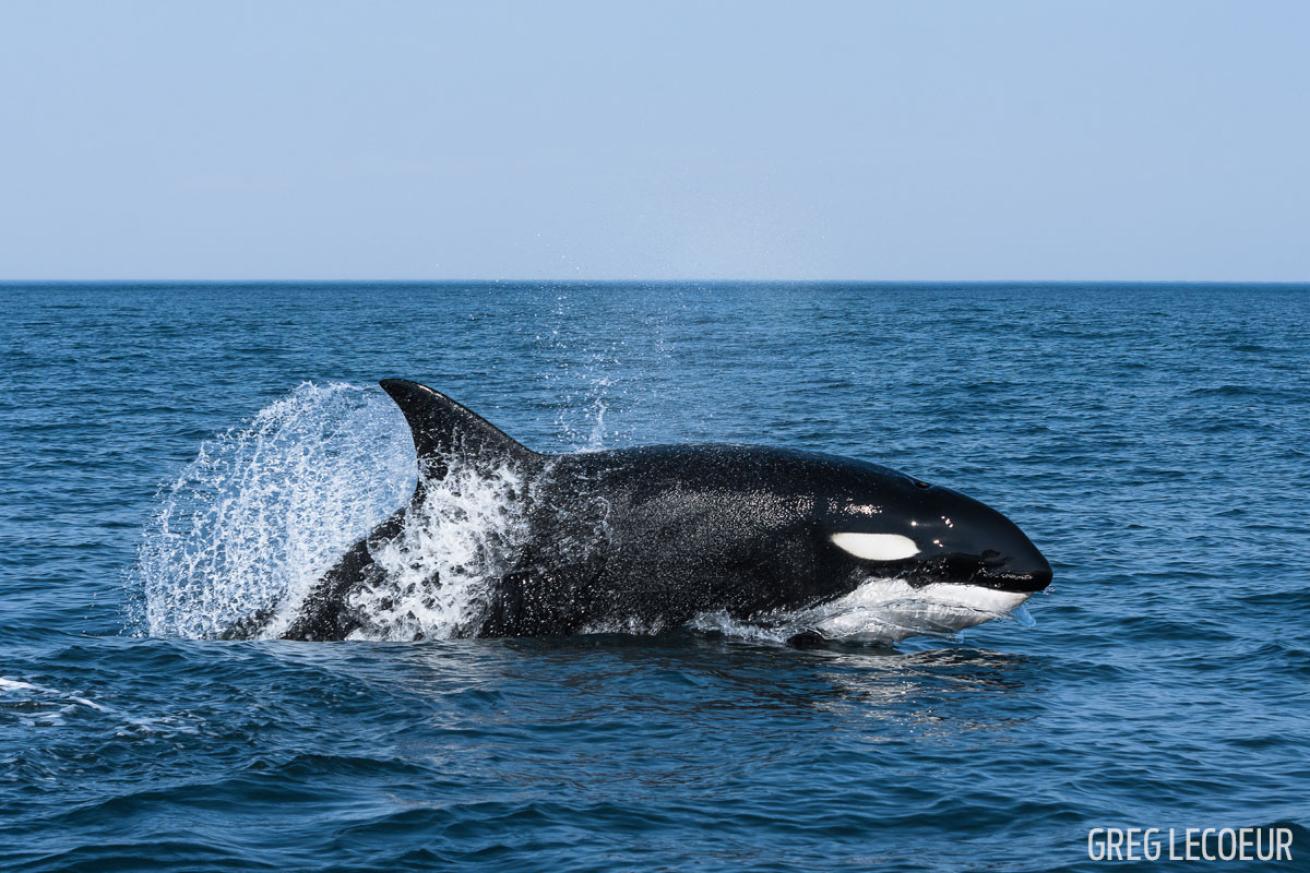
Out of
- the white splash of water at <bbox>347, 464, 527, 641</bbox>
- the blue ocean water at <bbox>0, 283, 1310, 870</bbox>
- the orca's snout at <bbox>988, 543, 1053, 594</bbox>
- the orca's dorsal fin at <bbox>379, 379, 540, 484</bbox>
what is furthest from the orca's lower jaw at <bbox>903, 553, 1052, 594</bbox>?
the orca's dorsal fin at <bbox>379, 379, 540, 484</bbox>

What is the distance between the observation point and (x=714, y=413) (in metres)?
34.0

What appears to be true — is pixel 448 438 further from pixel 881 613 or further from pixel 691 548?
pixel 881 613

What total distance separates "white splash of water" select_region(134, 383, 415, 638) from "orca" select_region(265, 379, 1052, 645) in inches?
58.9

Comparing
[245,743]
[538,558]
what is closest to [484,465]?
[538,558]

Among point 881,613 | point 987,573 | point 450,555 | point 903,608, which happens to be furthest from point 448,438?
point 987,573

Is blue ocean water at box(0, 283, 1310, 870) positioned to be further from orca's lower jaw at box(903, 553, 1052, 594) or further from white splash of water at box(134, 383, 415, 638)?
orca's lower jaw at box(903, 553, 1052, 594)

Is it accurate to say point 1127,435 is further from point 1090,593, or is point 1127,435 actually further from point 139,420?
point 139,420

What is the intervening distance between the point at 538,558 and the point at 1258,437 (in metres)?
22.7

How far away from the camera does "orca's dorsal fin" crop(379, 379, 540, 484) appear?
1259 centimetres

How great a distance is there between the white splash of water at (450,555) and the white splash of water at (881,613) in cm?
187

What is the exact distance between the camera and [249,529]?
67.3 ft

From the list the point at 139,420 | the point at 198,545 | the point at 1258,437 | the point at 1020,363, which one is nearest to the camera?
the point at 198,545

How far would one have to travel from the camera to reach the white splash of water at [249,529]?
48.6 feet

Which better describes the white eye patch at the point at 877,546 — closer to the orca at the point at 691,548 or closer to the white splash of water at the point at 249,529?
the orca at the point at 691,548
